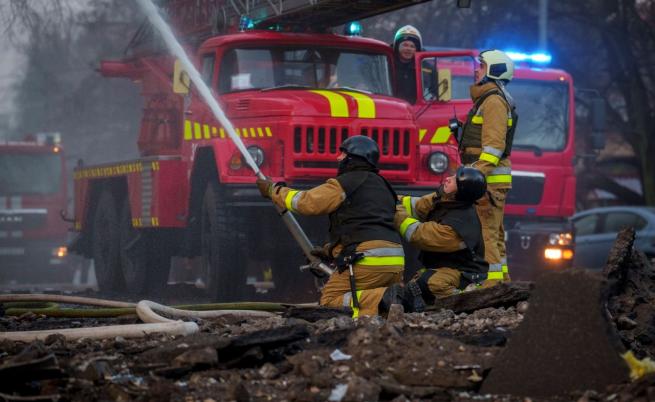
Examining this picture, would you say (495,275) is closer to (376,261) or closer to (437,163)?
(376,261)

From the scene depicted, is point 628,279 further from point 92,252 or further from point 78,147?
point 78,147

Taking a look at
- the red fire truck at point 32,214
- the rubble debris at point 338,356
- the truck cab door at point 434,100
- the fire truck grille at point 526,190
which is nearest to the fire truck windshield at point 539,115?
the fire truck grille at point 526,190

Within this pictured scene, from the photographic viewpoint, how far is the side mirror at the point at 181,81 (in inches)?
474

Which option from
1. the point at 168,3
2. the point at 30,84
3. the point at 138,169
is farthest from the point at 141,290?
the point at 30,84

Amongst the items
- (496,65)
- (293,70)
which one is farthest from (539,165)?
(496,65)

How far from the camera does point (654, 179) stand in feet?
81.5

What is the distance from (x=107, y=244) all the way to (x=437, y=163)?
5.29 m

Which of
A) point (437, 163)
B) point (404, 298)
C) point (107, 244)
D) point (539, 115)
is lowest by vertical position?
point (107, 244)

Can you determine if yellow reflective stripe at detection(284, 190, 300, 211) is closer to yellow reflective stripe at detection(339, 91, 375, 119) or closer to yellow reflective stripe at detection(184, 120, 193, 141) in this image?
yellow reflective stripe at detection(339, 91, 375, 119)

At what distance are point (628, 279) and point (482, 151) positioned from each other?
1.81 metres

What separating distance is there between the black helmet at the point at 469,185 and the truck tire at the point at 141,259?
6.04m

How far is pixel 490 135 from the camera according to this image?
980 centimetres

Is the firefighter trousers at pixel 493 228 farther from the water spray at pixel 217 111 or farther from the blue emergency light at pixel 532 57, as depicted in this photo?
the blue emergency light at pixel 532 57

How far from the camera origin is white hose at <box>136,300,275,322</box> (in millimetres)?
7781
